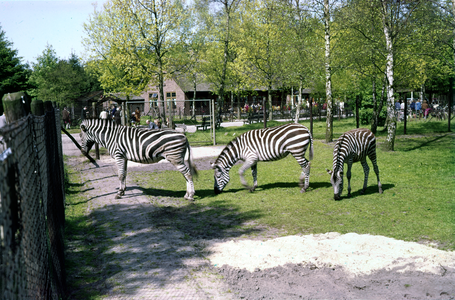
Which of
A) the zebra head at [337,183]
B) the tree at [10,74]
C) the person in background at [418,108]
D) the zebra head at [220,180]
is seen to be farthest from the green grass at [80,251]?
the tree at [10,74]

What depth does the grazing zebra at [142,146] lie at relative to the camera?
34.2ft

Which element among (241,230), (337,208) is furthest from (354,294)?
(337,208)

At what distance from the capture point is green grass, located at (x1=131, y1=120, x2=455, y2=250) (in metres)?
7.51

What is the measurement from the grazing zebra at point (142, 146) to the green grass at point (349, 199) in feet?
2.95

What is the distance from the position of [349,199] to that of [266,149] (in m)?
2.56

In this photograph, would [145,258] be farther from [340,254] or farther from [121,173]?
[121,173]

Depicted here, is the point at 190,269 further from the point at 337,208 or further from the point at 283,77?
the point at 283,77

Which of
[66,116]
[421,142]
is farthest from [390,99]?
[66,116]

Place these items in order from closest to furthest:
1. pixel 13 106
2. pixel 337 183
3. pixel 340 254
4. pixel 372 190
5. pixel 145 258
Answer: pixel 13 106 → pixel 340 254 → pixel 145 258 → pixel 337 183 → pixel 372 190

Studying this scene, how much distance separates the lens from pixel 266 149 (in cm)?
1108

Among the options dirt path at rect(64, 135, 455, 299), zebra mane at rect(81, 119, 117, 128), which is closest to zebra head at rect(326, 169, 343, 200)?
dirt path at rect(64, 135, 455, 299)

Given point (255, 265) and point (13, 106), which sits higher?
point (13, 106)

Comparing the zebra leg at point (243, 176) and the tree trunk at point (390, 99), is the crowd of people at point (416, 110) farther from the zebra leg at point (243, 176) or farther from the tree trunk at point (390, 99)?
the zebra leg at point (243, 176)

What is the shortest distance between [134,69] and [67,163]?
44.1ft
